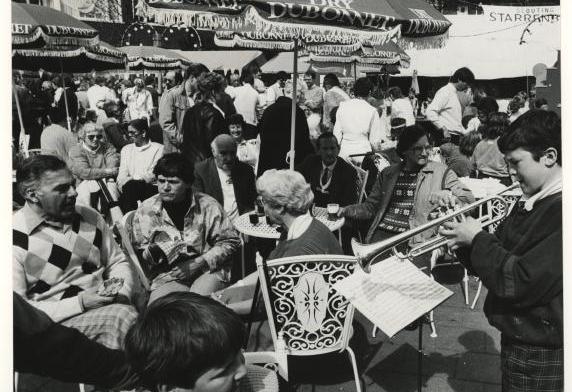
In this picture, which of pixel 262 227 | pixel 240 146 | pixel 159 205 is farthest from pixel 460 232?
pixel 240 146

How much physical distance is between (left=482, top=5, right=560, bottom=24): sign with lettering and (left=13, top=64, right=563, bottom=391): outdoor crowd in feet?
12.4

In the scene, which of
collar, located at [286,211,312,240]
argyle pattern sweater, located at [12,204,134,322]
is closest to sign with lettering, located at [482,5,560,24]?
collar, located at [286,211,312,240]

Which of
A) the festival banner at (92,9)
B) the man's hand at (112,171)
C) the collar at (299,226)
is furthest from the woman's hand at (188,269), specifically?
the festival banner at (92,9)

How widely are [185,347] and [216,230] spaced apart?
8.67ft

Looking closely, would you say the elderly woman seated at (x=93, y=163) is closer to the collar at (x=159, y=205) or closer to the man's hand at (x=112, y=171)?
the man's hand at (x=112, y=171)

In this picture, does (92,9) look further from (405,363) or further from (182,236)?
(405,363)

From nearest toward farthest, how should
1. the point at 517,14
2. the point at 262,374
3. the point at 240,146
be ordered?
the point at 262,374 → the point at 240,146 → the point at 517,14

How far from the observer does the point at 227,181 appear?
219 inches

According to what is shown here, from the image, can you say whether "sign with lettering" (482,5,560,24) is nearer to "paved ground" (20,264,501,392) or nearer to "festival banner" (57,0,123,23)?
"paved ground" (20,264,501,392)

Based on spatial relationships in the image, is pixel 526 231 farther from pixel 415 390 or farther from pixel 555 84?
pixel 555 84

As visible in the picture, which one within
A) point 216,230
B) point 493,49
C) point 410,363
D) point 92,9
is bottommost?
point 410,363

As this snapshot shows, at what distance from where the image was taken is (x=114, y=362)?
A: 174 centimetres

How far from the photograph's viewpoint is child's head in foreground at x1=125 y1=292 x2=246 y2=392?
1.57 metres

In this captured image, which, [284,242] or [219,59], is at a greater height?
[219,59]
